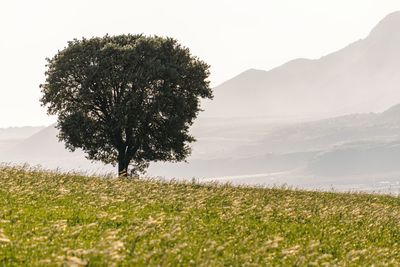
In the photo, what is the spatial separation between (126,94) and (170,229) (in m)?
32.7

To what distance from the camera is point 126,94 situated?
4750 cm

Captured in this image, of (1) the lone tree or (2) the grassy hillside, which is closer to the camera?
(2) the grassy hillside

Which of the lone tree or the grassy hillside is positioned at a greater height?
the lone tree

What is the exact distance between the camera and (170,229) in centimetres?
1585

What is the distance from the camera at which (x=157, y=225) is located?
16656 mm

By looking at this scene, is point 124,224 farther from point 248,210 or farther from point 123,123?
point 123,123

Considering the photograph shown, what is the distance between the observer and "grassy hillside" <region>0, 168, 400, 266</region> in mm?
12477

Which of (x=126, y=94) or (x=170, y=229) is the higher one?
(x=126, y=94)

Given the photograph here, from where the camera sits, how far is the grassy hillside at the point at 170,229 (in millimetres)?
12477

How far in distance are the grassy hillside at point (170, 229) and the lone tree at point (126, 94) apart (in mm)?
18015

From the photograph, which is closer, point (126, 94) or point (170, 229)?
point (170, 229)

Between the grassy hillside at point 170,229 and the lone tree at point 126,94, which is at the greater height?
the lone tree at point 126,94

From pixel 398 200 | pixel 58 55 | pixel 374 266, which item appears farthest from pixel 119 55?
pixel 374 266

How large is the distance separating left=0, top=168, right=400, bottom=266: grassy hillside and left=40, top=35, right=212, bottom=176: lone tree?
18015 millimetres
